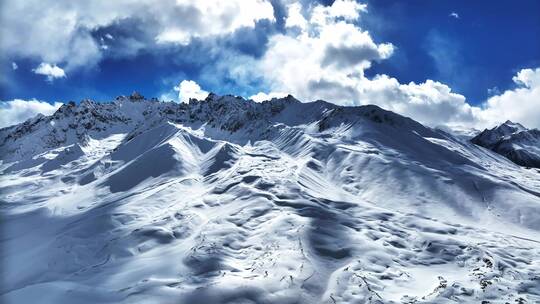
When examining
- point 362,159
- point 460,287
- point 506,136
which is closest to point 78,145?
point 362,159

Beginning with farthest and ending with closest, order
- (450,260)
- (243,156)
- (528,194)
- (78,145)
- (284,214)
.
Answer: (78,145) < (243,156) < (528,194) < (284,214) < (450,260)

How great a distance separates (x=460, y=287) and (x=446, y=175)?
4039 cm

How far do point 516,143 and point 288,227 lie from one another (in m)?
166

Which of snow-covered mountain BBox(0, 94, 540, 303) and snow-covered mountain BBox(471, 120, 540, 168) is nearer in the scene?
snow-covered mountain BBox(0, 94, 540, 303)

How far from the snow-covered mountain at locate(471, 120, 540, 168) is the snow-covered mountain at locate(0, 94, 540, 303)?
82246mm

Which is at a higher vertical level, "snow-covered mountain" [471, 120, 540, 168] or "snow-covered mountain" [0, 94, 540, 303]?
"snow-covered mountain" [471, 120, 540, 168]

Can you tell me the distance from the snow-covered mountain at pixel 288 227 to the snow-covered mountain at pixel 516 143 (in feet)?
270

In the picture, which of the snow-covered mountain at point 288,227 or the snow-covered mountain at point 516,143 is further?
the snow-covered mountain at point 516,143

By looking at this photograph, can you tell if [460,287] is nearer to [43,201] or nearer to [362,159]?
[362,159]

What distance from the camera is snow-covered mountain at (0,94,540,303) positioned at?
1163 inches

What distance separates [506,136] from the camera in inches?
7461

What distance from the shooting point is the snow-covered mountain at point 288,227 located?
2955cm

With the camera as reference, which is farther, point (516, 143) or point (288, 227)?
point (516, 143)

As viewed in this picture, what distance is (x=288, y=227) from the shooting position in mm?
42188
